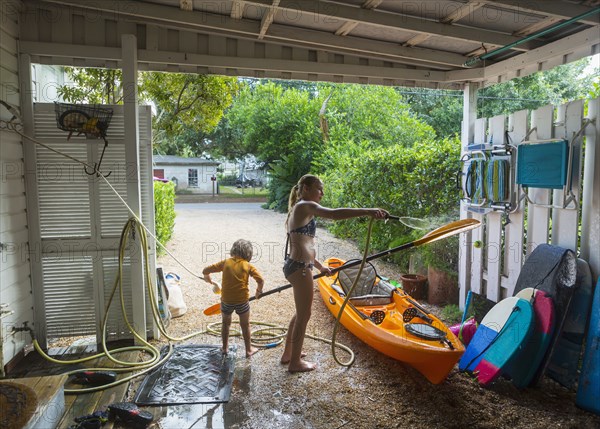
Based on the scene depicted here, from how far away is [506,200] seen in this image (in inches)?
A: 168

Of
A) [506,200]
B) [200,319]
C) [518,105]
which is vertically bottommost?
[200,319]

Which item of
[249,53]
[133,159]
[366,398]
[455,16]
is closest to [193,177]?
[249,53]

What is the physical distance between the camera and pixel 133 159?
4.10 m

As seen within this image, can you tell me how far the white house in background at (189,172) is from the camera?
822 inches

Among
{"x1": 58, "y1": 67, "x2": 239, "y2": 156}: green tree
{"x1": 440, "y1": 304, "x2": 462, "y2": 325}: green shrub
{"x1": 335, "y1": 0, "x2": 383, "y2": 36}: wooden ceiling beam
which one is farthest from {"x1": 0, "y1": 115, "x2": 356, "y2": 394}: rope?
{"x1": 58, "y1": 67, "x2": 239, "y2": 156}: green tree

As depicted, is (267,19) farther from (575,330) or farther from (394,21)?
(575,330)

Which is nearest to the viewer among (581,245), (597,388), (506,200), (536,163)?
(597,388)

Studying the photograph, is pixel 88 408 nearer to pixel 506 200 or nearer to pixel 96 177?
pixel 96 177

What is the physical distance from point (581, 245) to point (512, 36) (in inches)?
79.1

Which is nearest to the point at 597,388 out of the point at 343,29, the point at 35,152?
the point at 343,29

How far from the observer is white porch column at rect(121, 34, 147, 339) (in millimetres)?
4000

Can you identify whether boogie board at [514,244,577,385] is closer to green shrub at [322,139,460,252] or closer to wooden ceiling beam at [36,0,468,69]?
wooden ceiling beam at [36,0,468,69]

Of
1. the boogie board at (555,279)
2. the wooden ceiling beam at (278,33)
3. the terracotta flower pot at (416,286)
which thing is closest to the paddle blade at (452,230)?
the boogie board at (555,279)

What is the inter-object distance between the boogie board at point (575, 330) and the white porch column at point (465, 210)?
1753 millimetres
